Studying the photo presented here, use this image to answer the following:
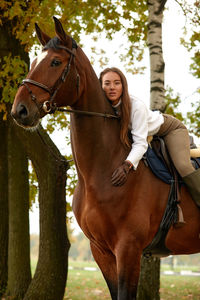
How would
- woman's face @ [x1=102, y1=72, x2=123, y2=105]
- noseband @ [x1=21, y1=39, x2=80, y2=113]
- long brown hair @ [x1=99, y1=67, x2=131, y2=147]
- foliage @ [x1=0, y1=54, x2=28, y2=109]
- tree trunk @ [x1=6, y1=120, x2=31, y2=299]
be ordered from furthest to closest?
tree trunk @ [x1=6, y1=120, x2=31, y2=299] < foliage @ [x1=0, y1=54, x2=28, y2=109] < woman's face @ [x1=102, y1=72, x2=123, y2=105] < long brown hair @ [x1=99, y1=67, x2=131, y2=147] < noseband @ [x1=21, y1=39, x2=80, y2=113]

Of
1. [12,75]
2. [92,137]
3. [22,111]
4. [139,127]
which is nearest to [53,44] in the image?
[22,111]

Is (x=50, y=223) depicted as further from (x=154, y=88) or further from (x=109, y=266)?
(x=109, y=266)

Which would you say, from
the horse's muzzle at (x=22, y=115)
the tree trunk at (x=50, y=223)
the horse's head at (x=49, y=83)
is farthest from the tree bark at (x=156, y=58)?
the horse's muzzle at (x=22, y=115)

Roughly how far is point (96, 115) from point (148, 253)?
1726mm

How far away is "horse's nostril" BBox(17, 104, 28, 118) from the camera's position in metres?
3.70

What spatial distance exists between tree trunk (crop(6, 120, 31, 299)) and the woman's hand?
224 inches

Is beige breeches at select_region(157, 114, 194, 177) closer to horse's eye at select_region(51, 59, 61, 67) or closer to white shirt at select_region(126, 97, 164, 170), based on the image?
white shirt at select_region(126, 97, 164, 170)

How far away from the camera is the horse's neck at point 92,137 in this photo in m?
4.21

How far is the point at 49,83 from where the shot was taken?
152 inches

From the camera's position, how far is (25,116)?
370cm

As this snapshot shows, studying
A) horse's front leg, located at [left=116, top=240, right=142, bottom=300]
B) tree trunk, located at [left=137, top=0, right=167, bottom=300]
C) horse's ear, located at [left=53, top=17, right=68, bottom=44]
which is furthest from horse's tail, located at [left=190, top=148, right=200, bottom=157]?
tree trunk, located at [left=137, top=0, right=167, bottom=300]

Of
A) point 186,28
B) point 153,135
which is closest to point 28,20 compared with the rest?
point 186,28

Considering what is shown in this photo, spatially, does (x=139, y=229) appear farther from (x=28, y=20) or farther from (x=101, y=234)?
(x=28, y=20)

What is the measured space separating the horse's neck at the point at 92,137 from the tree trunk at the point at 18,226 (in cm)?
543
